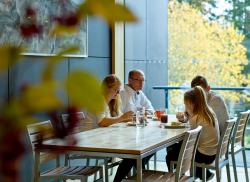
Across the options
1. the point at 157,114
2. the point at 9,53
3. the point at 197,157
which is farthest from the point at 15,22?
the point at 9,53

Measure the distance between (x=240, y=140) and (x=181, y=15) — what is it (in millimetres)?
2578

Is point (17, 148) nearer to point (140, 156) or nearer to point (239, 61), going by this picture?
point (140, 156)

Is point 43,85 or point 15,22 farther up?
point 15,22

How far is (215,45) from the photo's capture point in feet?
21.1

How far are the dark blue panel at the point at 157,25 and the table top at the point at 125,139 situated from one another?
266cm

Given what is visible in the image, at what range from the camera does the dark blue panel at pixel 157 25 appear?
680 centimetres

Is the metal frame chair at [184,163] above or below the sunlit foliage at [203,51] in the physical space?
below

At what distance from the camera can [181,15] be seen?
6.71m

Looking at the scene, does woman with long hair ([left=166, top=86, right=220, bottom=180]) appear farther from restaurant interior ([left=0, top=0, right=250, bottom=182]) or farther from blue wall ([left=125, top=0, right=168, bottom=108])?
blue wall ([left=125, top=0, right=168, bottom=108])

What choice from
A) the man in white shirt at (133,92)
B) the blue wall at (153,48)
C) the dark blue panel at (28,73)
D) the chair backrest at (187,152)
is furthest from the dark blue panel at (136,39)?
the chair backrest at (187,152)

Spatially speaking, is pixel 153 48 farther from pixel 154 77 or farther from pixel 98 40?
pixel 98 40

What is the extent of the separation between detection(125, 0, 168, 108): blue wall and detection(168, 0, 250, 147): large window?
19cm

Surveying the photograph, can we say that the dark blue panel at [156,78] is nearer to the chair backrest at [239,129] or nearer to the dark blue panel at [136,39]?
the dark blue panel at [136,39]

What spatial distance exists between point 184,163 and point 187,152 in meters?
0.09
